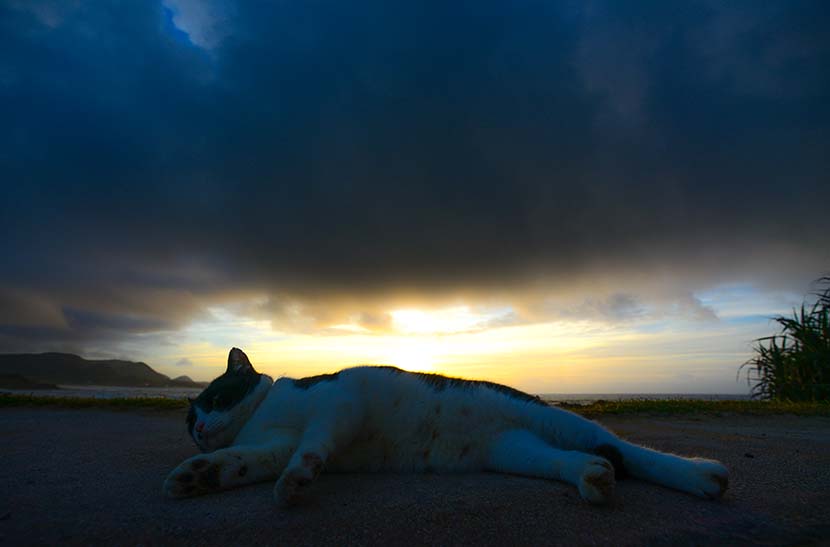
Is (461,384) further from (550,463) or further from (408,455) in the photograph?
(550,463)

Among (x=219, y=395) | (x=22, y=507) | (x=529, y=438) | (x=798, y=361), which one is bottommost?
(x=22, y=507)

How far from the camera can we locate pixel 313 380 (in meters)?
3.19

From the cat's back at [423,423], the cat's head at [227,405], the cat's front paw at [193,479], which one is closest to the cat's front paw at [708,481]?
the cat's back at [423,423]

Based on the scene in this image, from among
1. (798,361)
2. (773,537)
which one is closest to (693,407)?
(798,361)

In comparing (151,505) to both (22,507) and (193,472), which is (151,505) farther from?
(22,507)

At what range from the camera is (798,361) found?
9.53 meters

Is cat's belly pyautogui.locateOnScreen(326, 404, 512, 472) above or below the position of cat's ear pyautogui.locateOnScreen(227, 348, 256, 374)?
below

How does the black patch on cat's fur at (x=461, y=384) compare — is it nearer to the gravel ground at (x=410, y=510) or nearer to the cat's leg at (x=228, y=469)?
the gravel ground at (x=410, y=510)

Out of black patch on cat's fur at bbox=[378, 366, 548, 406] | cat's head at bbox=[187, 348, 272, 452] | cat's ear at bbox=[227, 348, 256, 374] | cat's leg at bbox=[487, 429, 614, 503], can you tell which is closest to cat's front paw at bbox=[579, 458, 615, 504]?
cat's leg at bbox=[487, 429, 614, 503]

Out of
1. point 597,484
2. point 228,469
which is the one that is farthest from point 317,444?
point 597,484

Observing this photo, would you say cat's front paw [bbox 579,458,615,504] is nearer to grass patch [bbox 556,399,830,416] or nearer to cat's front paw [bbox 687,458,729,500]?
cat's front paw [bbox 687,458,729,500]

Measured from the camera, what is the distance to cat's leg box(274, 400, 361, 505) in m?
2.07

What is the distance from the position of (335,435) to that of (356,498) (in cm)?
42

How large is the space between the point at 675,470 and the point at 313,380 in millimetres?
2271
